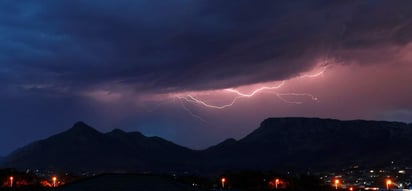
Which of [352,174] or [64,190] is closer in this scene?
[64,190]

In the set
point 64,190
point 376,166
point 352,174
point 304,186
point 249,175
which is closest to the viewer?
point 64,190

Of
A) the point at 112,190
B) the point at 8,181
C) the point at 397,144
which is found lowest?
the point at 112,190

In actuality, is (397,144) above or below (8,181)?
above

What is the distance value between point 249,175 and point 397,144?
96.9 meters

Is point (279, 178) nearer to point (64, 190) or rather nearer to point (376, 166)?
point (64, 190)

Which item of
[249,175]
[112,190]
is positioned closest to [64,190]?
[112,190]

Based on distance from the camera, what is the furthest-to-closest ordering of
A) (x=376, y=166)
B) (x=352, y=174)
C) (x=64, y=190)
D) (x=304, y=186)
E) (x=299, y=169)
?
(x=299, y=169)
(x=376, y=166)
(x=352, y=174)
(x=304, y=186)
(x=64, y=190)

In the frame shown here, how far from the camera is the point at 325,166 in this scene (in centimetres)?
19712

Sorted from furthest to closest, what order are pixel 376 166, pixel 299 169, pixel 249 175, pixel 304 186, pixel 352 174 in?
pixel 299 169 < pixel 376 166 < pixel 352 174 < pixel 249 175 < pixel 304 186

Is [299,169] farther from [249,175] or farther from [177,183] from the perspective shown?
[177,183]

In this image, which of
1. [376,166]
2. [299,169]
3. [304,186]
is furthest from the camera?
[299,169]

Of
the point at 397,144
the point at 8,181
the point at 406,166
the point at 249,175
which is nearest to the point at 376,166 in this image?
the point at 406,166

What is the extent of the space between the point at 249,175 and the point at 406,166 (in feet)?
222

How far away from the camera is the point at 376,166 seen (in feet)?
585
